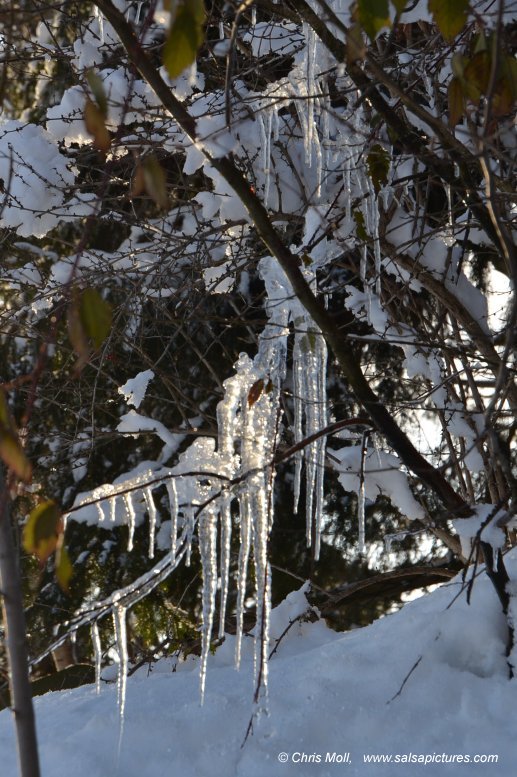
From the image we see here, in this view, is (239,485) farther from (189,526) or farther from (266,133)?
(266,133)

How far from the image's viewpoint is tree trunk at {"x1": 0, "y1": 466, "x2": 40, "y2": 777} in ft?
4.28

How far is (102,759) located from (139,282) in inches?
81.7

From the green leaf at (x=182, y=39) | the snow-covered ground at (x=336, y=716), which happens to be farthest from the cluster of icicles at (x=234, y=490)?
the green leaf at (x=182, y=39)

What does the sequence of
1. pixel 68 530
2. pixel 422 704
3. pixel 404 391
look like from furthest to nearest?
pixel 68 530 < pixel 404 391 < pixel 422 704

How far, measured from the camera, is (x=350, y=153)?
2.70 meters

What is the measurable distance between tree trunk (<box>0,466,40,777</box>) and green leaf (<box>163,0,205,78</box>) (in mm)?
738

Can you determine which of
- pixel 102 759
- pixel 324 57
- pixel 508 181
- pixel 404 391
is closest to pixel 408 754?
pixel 102 759

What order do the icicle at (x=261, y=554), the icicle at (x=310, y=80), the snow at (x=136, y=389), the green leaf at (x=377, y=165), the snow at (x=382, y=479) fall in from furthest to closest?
the snow at (x=136, y=389) → the snow at (x=382, y=479) → the green leaf at (x=377, y=165) → the icicle at (x=310, y=80) → the icicle at (x=261, y=554)

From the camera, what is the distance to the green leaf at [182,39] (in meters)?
1.13

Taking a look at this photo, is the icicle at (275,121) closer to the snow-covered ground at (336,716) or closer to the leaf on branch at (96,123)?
the leaf on branch at (96,123)

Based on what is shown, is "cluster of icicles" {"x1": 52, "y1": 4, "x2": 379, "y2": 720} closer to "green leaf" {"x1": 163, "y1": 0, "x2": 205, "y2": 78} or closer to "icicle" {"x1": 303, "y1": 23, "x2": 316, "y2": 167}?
"icicle" {"x1": 303, "y1": 23, "x2": 316, "y2": 167}

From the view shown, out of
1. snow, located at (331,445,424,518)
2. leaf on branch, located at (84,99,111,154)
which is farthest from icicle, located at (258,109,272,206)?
leaf on branch, located at (84,99,111,154)

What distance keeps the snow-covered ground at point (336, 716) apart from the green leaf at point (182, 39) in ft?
4.73

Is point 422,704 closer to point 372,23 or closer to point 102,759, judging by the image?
point 102,759
